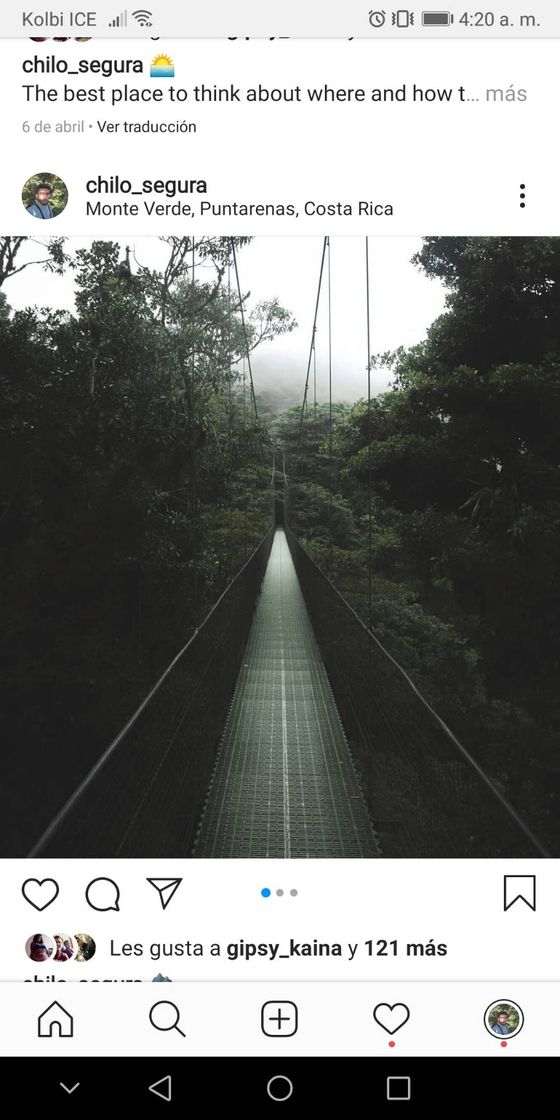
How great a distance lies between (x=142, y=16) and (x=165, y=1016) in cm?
192

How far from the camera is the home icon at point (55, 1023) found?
116cm

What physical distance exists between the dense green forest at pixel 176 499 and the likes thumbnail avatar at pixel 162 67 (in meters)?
5.33

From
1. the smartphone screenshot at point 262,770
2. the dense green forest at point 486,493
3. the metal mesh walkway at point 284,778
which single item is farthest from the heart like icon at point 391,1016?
the dense green forest at point 486,493

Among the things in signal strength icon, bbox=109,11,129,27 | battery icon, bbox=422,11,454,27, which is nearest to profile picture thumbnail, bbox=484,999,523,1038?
battery icon, bbox=422,11,454,27

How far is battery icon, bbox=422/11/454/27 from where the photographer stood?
5.27 feet

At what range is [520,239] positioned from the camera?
7.77m

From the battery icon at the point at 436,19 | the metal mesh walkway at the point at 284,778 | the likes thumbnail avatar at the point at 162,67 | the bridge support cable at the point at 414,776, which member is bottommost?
the metal mesh walkway at the point at 284,778

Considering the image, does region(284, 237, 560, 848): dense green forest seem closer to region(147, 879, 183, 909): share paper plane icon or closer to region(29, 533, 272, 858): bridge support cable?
region(29, 533, 272, 858): bridge support cable

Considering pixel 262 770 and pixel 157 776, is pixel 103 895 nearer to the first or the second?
pixel 157 776

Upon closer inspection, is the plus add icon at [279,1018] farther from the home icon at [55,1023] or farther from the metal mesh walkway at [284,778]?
the metal mesh walkway at [284,778]

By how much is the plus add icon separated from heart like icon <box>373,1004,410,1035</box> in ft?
Answer: 0.42

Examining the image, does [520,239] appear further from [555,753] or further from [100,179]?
[100,179]

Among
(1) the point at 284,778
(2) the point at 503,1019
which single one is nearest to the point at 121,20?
(2) the point at 503,1019
